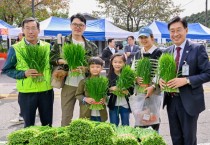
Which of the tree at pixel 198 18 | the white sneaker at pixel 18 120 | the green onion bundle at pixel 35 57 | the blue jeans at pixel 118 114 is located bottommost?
the white sneaker at pixel 18 120

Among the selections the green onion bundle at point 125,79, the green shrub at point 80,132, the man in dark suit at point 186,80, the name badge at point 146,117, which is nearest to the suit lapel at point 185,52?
the man in dark suit at point 186,80

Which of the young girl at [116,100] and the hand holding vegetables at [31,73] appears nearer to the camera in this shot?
the hand holding vegetables at [31,73]

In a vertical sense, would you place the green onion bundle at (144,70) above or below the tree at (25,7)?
below

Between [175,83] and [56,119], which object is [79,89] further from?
[56,119]

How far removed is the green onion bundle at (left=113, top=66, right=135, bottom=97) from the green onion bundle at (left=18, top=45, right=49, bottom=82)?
Answer: 90cm

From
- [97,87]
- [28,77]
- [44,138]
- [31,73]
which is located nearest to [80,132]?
[44,138]

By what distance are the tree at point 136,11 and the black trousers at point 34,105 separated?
2845 cm

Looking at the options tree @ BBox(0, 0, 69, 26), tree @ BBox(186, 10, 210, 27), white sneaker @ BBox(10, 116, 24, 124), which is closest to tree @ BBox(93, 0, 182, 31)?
tree @ BBox(0, 0, 69, 26)

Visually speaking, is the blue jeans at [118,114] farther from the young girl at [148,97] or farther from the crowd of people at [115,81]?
the young girl at [148,97]

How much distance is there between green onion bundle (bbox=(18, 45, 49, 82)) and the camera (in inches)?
116

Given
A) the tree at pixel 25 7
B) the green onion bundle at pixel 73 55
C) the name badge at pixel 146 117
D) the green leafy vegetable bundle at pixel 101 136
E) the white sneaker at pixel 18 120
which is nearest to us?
the green leafy vegetable bundle at pixel 101 136

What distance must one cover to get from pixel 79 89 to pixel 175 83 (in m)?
1.17

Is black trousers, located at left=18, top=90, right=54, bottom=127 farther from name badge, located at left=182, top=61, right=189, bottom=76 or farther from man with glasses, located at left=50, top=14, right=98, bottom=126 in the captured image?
name badge, located at left=182, top=61, right=189, bottom=76

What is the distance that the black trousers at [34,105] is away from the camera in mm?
3154
